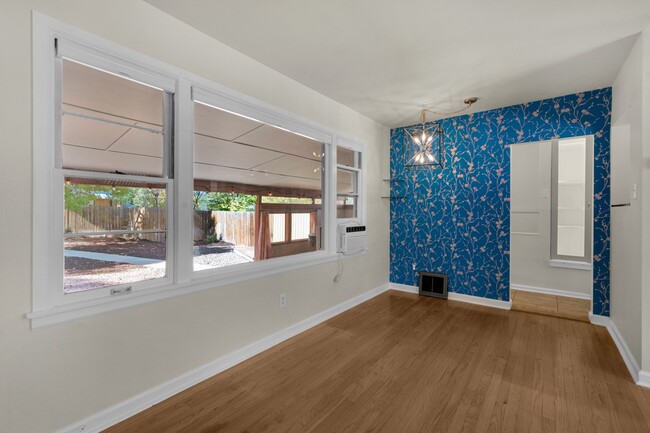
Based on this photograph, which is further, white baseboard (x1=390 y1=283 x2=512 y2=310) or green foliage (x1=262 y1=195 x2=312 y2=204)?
white baseboard (x1=390 y1=283 x2=512 y2=310)

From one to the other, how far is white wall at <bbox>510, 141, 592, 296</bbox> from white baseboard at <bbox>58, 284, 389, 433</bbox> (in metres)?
3.45

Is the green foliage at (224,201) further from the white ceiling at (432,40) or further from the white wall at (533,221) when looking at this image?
the white wall at (533,221)

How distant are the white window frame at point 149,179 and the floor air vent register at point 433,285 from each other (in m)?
2.18

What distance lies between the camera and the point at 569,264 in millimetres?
4387

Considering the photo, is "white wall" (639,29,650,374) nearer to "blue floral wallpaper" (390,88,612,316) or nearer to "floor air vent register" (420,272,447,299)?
"blue floral wallpaper" (390,88,612,316)

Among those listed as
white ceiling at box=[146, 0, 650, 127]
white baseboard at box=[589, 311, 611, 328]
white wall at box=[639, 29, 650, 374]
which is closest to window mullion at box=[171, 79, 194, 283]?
white ceiling at box=[146, 0, 650, 127]

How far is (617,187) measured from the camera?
9.49ft

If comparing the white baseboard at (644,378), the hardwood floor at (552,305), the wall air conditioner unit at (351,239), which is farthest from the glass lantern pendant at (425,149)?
the white baseboard at (644,378)

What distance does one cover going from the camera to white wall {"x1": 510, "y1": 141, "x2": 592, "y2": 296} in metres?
4.54

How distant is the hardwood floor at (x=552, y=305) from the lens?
3.68 m

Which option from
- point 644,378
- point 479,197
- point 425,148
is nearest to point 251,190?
point 425,148

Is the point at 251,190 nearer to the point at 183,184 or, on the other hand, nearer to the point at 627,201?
the point at 183,184

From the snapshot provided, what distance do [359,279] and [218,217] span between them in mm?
2274

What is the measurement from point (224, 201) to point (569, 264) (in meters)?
4.75
